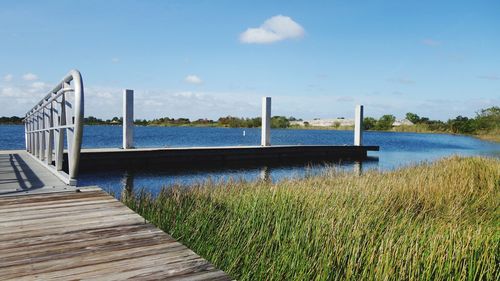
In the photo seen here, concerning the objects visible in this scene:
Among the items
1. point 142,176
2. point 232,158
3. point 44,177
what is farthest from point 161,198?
point 232,158

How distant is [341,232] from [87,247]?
1.74m

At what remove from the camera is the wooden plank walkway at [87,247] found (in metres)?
1.53

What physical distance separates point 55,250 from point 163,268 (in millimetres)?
552

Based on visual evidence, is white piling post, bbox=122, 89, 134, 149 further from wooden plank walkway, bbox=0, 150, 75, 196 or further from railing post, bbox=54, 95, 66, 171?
railing post, bbox=54, 95, 66, 171

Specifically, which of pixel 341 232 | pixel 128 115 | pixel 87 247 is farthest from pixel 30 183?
pixel 128 115

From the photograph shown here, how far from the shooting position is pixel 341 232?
2896 millimetres

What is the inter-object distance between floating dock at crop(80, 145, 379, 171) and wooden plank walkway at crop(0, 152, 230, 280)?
264 inches

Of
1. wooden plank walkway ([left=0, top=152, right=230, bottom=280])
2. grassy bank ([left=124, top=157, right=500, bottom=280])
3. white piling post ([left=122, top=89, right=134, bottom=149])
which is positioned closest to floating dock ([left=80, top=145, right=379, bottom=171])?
white piling post ([left=122, top=89, right=134, bottom=149])

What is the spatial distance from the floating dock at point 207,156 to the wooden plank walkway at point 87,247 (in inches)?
264

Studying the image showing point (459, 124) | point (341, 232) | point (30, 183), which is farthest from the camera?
point (459, 124)

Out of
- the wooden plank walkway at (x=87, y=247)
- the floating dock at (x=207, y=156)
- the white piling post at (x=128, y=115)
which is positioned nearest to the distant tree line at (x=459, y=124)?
the floating dock at (x=207, y=156)

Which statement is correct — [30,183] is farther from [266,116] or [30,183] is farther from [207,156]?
[266,116]

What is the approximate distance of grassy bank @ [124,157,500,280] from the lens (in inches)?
98.5

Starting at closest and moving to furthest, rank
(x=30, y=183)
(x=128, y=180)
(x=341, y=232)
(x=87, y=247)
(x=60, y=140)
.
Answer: (x=87, y=247) < (x=341, y=232) < (x=30, y=183) < (x=60, y=140) < (x=128, y=180)
